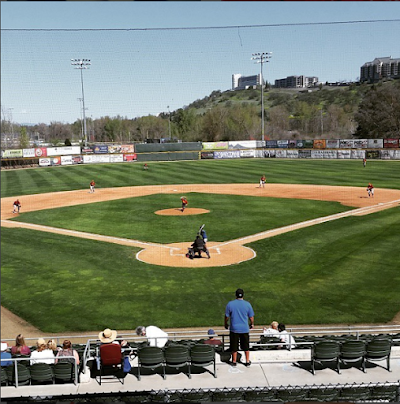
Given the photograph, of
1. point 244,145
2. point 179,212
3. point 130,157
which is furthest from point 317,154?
point 179,212

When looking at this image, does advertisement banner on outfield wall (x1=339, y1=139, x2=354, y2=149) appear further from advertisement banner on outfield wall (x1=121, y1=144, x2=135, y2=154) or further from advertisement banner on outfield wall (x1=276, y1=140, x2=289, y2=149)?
advertisement banner on outfield wall (x1=121, y1=144, x2=135, y2=154)

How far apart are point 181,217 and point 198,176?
2233cm

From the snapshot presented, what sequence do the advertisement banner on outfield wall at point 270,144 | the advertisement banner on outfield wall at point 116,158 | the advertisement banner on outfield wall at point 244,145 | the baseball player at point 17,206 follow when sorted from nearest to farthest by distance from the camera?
the baseball player at point 17,206 < the advertisement banner on outfield wall at point 116,158 < the advertisement banner on outfield wall at point 270,144 < the advertisement banner on outfield wall at point 244,145

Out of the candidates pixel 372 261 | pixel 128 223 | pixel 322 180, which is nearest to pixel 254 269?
pixel 372 261

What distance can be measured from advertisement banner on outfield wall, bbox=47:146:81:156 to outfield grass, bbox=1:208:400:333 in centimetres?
4759

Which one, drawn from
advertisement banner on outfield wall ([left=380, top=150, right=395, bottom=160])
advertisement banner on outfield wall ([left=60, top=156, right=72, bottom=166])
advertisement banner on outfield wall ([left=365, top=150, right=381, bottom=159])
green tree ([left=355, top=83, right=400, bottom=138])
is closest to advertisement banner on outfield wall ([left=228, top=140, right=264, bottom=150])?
advertisement banner on outfield wall ([left=365, top=150, right=381, bottom=159])

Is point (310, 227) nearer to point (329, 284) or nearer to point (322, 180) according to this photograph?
point (329, 284)

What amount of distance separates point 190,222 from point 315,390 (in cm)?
1884

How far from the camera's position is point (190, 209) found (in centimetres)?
2945

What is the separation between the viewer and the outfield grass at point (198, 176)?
42.7 meters

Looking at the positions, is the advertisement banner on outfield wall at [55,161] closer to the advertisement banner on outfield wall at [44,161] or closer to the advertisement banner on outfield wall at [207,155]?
the advertisement banner on outfield wall at [44,161]

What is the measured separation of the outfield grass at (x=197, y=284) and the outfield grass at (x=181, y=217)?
8.58 ft

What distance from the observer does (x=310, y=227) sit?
2348 centimetres

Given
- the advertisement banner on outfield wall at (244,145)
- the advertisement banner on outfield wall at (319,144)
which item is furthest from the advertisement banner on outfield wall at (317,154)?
the advertisement banner on outfield wall at (244,145)
